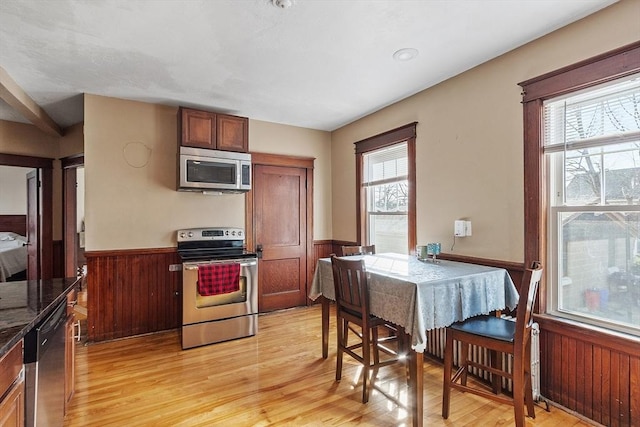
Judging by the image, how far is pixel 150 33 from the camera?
7.52 ft

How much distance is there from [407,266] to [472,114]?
1.48 meters

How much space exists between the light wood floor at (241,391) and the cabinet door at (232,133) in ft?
7.45

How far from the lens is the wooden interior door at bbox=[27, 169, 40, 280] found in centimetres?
448

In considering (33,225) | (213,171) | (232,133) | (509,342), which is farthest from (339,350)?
(33,225)

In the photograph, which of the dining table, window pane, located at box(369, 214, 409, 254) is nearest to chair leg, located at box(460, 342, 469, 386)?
the dining table

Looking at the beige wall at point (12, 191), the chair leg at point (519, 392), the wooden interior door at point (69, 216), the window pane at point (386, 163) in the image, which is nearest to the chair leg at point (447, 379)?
the chair leg at point (519, 392)

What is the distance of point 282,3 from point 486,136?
1.93 m

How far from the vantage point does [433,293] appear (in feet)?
6.75

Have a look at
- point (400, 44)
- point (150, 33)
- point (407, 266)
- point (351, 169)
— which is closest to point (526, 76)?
point (400, 44)

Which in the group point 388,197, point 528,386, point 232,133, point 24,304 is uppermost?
point 232,133

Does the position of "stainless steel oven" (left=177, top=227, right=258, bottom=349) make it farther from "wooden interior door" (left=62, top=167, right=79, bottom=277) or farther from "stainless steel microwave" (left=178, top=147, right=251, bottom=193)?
"wooden interior door" (left=62, top=167, right=79, bottom=277)

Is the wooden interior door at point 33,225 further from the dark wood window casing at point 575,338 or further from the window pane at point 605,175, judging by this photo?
the window pane at point 605,175

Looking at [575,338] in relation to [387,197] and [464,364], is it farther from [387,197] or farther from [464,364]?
[387,197]

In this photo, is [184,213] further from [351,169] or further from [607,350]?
[607,350]
